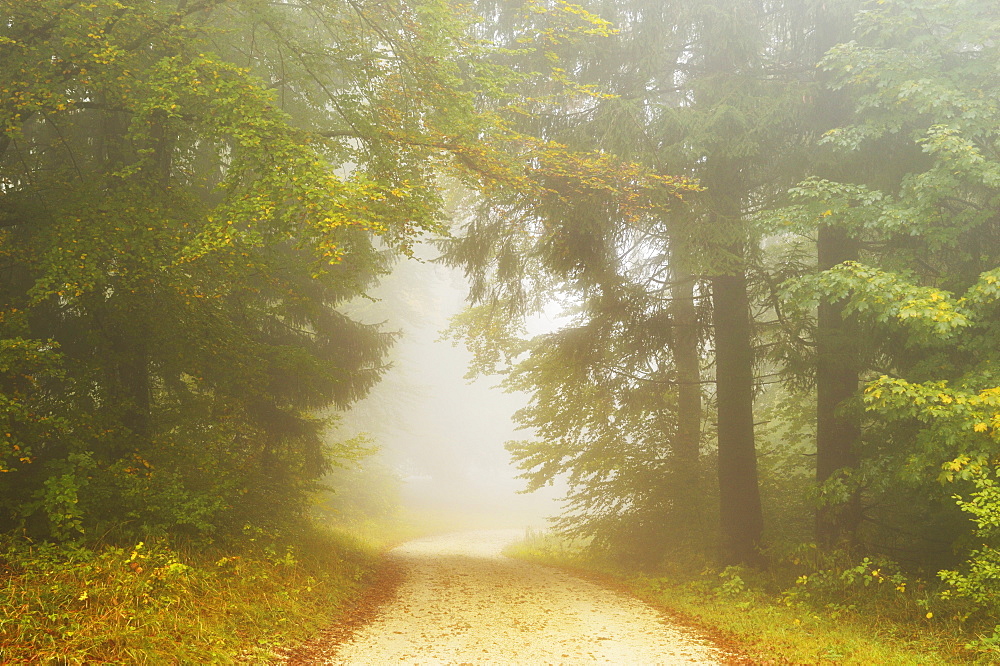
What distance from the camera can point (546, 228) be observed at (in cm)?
1041

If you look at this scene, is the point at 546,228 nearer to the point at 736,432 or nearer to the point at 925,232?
the point at 736,432

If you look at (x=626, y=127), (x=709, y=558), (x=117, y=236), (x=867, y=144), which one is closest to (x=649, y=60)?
(x=626, y=127)

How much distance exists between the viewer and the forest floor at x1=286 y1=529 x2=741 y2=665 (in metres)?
6.62

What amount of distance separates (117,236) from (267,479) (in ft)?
17.1

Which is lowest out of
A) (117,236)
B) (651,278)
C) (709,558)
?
(709,558)

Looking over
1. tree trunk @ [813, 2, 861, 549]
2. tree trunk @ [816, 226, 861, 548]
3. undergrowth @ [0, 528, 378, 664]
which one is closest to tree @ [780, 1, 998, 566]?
tree trunk @ [813, 2, 861, 549]

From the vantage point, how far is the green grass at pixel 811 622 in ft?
21.3

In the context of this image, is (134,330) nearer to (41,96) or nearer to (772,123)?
(41,96)

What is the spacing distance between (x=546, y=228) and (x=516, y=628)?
595 cm

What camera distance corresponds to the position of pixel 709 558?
11000mm

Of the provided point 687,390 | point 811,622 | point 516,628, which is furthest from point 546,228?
point 811,622

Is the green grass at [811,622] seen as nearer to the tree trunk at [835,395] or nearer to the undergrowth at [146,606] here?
the tree trunk at [835,395]

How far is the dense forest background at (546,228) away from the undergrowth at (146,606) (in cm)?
52

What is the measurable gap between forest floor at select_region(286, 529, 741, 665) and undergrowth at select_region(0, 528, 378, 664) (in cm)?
58
